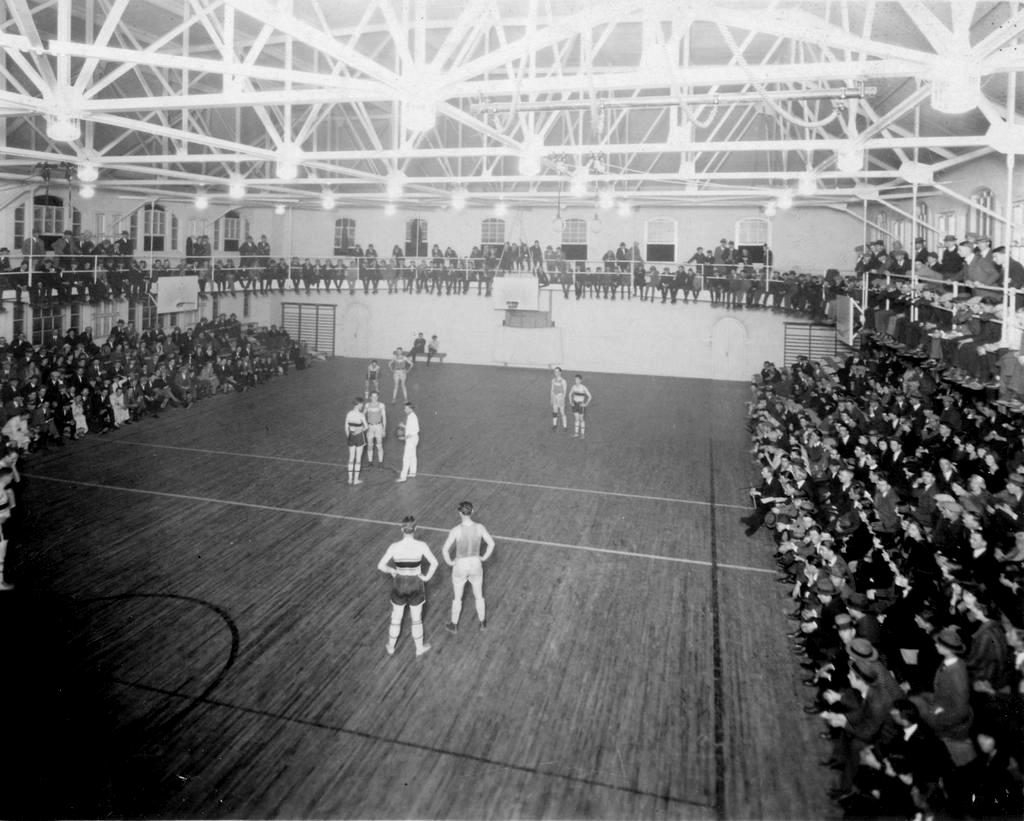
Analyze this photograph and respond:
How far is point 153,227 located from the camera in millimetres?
30297

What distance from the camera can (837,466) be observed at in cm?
1230

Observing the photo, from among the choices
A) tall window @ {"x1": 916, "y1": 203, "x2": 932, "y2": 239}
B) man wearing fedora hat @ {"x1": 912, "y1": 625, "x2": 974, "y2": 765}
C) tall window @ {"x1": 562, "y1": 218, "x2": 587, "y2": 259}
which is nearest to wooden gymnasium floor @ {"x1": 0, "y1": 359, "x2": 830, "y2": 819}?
man wearing fedora hat @ {"x1": 912, "y1": 625, "x2": 974, "y2": 765}

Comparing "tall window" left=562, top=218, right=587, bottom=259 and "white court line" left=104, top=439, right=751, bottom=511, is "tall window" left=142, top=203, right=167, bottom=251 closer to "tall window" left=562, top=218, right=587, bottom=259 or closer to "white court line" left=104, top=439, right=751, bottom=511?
"white court line" left=104, top=439, right=751, bottom=511

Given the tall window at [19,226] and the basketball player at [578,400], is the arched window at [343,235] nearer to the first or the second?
the tall window at [19,226]

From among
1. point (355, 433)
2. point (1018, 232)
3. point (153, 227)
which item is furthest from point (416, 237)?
point (1018, 232)

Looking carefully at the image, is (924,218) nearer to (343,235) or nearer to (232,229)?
(343,235)

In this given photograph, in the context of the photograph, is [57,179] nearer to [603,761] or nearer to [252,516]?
[252,516]

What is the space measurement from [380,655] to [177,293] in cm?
2328

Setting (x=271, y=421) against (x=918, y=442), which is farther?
(x=271, y=421)

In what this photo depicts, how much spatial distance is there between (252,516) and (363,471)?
→ 3.28 metres

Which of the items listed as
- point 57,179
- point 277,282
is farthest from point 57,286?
point 277,282

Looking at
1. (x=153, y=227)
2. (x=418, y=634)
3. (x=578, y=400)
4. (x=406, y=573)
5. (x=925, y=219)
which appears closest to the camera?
(x=406, y=573)

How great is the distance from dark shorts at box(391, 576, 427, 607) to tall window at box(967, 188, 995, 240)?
14205 mm

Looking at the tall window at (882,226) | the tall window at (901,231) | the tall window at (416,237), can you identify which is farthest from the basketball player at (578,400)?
the tall window at (416,237)
